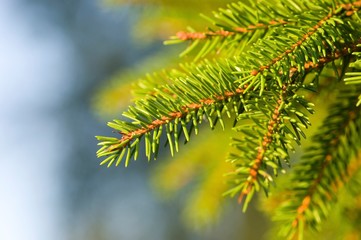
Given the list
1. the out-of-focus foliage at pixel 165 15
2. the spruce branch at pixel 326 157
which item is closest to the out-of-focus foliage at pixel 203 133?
the out-of-focus foliage at pixel 165 15

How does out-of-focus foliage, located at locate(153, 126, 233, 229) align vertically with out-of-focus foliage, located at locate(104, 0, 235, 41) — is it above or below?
below

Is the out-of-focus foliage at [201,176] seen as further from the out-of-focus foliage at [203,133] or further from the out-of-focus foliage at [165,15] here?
the out-of-focus foliage at [165,15]

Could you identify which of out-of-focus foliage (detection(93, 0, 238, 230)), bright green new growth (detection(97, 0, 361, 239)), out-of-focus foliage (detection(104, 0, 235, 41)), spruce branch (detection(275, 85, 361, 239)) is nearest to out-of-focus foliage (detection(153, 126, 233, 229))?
out-of-focus foliage (detection(93, 0, 238, 230))

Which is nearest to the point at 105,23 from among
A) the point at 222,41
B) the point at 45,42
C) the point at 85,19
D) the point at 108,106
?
the point at 85,19

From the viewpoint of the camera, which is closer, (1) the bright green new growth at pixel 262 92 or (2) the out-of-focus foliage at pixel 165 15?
(1) the bright green new growth at pixel 262 92

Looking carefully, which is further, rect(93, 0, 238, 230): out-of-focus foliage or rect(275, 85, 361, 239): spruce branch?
rect(93, 0, 238, 230): out-of-focus foliage

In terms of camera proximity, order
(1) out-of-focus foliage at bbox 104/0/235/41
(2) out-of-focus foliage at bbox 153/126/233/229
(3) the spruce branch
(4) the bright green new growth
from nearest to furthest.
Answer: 1. (4) the bright green new growth
2. (3) the spruce branch
3. (1) out-of-focus foliage at bbox 104/0/235/41
4. (2) out-of-focus foliage at bbox 153/126/233/229

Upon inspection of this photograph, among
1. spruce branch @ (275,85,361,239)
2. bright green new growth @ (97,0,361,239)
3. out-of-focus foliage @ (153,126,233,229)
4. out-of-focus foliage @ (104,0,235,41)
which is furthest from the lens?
out-of-focus foliage @ (153,126,233,229)

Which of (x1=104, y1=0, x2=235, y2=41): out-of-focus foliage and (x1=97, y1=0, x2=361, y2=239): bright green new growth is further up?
(x1=104, y1=0, x2=235, y2=41): out-of-focus foliage

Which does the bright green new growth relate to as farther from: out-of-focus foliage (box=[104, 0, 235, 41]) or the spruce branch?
out-of-focus foliage (box=[104, 0, 235, 41])

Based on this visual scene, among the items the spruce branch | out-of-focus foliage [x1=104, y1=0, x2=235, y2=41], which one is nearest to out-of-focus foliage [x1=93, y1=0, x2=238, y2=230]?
out-of-focus foliage [x1=104, y1=0, x2=235, y2=41]

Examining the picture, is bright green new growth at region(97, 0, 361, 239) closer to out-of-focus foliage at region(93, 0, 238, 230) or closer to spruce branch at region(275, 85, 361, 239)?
spruce branch at region(275, 85, 361, 239)

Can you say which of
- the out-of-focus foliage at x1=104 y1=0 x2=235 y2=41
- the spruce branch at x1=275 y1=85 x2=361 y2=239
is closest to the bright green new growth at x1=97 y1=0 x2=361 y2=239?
the spruce branch at x1=275 y1=85 x2=361 y2=239
